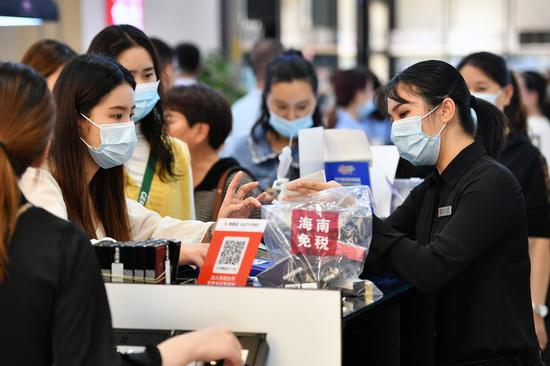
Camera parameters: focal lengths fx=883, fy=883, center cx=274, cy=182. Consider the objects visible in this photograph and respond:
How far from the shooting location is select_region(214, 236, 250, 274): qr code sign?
2.12 m

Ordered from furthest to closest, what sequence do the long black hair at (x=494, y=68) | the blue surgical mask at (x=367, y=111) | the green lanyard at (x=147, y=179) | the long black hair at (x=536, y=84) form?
the blue surgical mask at (x=367, y=111) → the long black hair at (x=536, y=84) → the long black hair at (x=494, y=68) → the green lanyard at (x=147, y=179)

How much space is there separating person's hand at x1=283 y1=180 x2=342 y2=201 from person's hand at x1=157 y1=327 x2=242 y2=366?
Result: 25.3 inches

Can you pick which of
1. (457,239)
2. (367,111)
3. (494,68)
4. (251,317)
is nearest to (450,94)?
(457,239)

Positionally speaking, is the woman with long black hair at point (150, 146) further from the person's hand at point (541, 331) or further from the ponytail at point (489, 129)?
the person's hand at point (541, 331)

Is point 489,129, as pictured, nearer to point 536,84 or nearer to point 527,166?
point 527,166

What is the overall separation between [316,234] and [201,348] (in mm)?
526

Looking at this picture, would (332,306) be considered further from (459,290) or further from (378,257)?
(459,290)

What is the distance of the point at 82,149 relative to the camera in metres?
2.61

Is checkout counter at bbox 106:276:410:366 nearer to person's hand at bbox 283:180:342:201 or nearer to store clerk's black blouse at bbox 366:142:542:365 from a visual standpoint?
store clerk's black blouse at bbox 366:142:542:365

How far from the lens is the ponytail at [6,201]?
1.61m

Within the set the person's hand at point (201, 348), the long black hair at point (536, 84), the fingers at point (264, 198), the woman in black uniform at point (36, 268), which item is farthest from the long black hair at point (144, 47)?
the long black hair at point (536, 84)

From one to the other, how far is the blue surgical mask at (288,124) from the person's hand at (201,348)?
2.34m

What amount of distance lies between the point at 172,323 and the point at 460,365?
85 cm

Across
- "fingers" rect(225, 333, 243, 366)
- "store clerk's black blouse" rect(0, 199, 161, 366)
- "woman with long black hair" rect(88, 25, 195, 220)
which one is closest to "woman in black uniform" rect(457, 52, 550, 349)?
"woman with long black hair" rect(88, 25, 195, 220)
